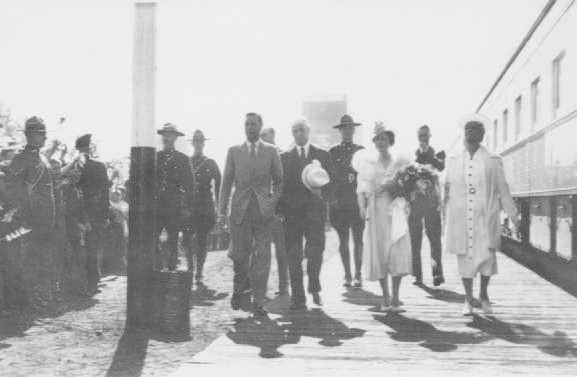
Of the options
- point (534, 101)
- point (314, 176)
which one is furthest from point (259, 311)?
point (534, 101)

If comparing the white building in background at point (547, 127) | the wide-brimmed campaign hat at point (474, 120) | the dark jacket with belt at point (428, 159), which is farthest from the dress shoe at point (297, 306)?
the white building in background at point (547, 127)

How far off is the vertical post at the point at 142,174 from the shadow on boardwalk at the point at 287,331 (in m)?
0.89

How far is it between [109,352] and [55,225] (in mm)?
3393

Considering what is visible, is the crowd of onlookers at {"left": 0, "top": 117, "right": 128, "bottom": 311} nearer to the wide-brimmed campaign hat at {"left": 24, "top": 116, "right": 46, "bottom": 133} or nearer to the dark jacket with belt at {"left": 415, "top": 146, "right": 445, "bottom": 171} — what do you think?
the wide-brimmed campaign hat at {"left": 24, "top": 116, "right": 46, "bottom": 133}

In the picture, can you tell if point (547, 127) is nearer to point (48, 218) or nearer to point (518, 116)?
point (518, 116)

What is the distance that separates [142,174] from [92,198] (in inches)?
111

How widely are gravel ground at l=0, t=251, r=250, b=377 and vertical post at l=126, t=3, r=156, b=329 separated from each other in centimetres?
34

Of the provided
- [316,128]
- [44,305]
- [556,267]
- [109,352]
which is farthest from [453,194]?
[316,128]

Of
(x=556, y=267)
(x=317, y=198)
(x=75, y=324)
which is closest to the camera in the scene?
(x=75, y=324)

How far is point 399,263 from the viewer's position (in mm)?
6941

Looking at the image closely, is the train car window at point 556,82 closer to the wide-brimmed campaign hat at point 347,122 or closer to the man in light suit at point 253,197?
the wide-brimmed campaign hat at point 347,122

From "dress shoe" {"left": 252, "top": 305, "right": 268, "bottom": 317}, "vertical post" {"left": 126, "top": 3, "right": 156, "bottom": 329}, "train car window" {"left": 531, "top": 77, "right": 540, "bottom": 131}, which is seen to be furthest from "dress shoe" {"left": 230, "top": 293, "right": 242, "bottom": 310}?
"train car window" {"left": 531, "top": 77, "right": 540, "bottom": 131}

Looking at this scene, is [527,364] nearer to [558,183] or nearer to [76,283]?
[558,183]

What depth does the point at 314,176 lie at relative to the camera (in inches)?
284
